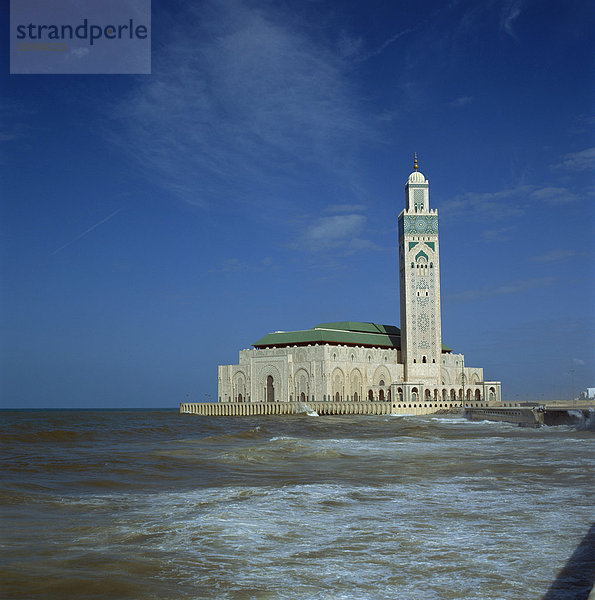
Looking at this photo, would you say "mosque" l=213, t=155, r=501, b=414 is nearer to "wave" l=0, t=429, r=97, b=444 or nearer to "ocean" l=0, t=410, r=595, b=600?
"wave" l=0, t=429, r=97, b=444

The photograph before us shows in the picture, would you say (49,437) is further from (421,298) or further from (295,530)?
(421,298)

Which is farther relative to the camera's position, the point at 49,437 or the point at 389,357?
the point at 389,357

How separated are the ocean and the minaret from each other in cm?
6795

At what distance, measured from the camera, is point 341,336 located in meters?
86.9

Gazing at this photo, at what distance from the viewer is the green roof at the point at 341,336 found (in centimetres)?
8575

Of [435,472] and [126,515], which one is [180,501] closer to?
[126,515]

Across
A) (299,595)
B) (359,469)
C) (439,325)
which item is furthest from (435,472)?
(439,325)

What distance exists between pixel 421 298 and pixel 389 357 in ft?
30.5

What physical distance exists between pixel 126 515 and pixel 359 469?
789cm

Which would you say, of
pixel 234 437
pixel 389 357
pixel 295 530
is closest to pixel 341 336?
pixel 389 357

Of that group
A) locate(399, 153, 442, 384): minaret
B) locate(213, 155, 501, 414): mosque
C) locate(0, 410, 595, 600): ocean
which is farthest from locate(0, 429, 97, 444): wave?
locate(399, 153, 442, 384): minaret

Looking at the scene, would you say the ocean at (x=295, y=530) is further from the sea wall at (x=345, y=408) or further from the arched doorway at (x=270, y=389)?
the arched doorway at (x=270, y=389)

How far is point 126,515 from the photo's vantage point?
421 inches

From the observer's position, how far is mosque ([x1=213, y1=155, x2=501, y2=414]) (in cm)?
8281
